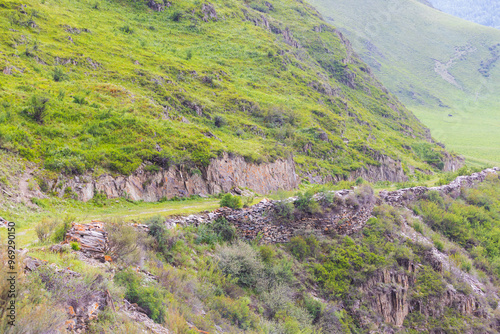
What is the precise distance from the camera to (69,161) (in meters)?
13.9

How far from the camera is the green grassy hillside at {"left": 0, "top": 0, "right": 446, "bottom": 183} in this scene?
16.3 m

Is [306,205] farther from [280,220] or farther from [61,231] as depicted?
[61,231]

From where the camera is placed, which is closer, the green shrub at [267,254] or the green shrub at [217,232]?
the green shrub at [217,232]

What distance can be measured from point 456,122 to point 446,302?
478 feet

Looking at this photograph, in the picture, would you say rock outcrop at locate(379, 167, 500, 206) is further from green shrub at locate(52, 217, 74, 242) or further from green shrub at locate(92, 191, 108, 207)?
green shrub at locate(52, 217, 74, 242)

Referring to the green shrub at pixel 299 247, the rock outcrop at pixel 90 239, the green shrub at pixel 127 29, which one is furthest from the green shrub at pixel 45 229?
the green shrub at pixel 127 29

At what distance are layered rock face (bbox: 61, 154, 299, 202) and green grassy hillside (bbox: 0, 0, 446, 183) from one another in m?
0.69

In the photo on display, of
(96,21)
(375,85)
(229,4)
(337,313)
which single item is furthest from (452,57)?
(337,313)

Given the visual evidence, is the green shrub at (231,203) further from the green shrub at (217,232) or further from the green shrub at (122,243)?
the green shrub at (122,243)

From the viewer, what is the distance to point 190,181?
1862 centimetres

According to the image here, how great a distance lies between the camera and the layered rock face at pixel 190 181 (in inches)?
571

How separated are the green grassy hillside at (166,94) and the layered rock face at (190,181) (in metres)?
0.69

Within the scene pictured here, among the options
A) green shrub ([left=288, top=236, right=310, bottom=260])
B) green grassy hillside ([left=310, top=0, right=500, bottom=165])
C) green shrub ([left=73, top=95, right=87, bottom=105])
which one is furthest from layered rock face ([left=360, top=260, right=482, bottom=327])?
green grassy hillside ([left=310, top=0, right=500, bottom=165])

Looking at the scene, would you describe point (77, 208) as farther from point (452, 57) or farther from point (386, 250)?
point (452, 57)
